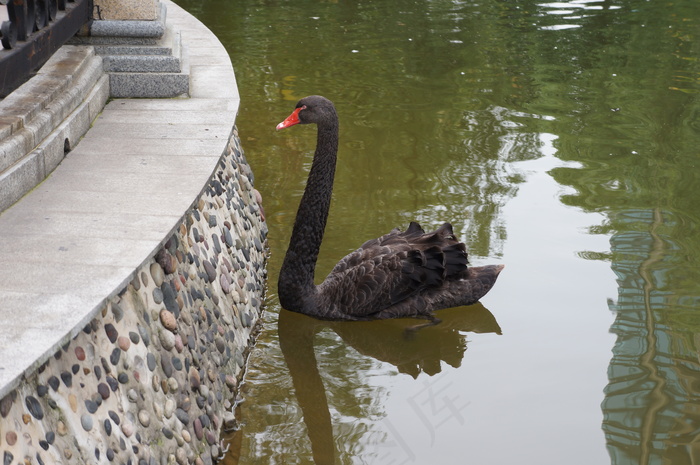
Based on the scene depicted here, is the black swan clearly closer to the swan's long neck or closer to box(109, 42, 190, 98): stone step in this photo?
the swan's long neck

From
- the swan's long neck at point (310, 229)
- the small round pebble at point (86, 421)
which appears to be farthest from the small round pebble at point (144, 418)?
the swan's long neck at point (310, 229)

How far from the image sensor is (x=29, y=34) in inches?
195

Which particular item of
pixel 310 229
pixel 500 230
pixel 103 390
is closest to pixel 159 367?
pixel 103 390

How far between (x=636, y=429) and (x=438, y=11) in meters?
11.1

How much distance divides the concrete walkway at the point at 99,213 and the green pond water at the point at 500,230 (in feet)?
3.33

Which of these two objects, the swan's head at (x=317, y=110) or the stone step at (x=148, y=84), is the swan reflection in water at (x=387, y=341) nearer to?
the swan's head at (x=317, y=110)

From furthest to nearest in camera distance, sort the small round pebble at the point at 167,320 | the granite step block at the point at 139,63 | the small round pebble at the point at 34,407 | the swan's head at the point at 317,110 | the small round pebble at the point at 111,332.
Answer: the granite step block at the point at 139,63, the swan's head at the point at 317,110, the small round pebble at the point at 167,320, the small round pebble at the point at 111,332, the small round pebble at the point at 34,407

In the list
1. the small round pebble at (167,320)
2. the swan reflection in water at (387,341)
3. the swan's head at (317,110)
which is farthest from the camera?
the swan's head at (317,110)

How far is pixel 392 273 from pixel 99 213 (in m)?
1.84

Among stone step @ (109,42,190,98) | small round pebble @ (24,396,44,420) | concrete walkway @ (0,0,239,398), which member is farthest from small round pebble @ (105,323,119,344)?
stone step @ (109,42,190,98)

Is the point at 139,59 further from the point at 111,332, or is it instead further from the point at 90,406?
the point at 90,406

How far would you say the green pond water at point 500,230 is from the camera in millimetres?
4535

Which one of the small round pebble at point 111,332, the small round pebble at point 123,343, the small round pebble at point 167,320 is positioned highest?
the small round pebble at point 111,332

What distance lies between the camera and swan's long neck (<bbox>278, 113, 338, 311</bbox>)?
5539 millimetres
